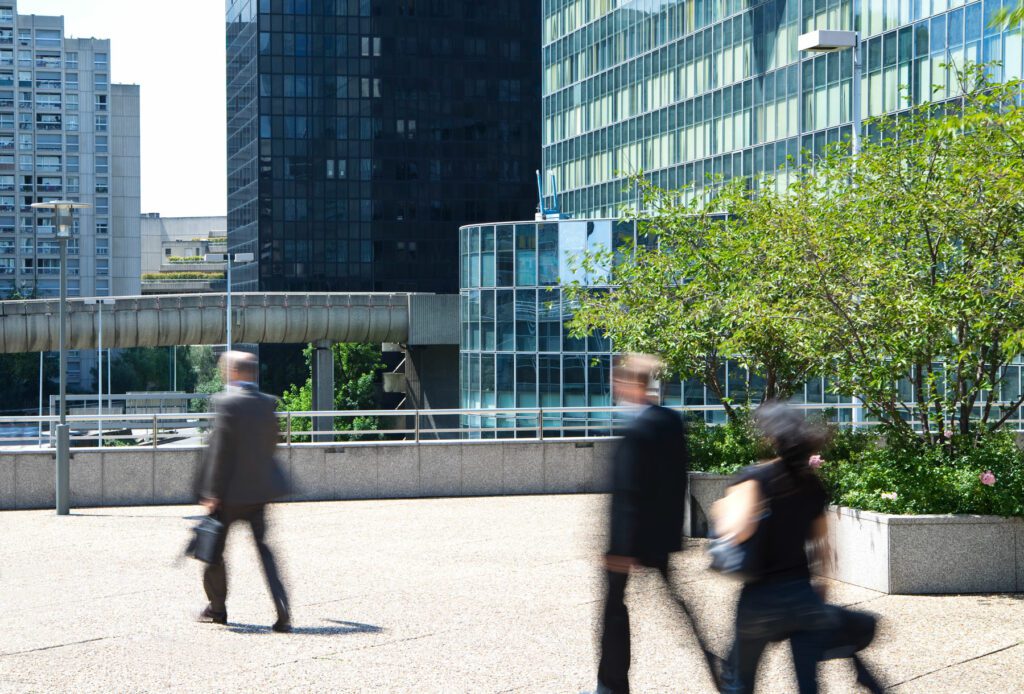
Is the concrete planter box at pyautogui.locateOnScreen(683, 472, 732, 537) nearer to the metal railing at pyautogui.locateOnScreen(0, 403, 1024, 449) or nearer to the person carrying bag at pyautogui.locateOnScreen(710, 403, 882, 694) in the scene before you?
the metal railing at pyautogui.locateOnScreen(0, 403, 1024, 449)

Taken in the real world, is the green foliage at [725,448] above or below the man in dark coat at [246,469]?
below

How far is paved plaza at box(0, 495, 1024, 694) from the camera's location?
24.7 feet

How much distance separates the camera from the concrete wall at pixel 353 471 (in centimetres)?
1781

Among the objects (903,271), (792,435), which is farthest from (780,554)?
(903,271)

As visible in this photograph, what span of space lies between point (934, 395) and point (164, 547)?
7.34 meters

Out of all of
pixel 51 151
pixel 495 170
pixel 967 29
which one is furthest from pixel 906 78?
pixel 51 151

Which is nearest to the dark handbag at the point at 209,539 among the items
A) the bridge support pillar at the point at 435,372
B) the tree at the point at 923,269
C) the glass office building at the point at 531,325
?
the tree at the point at 923,269

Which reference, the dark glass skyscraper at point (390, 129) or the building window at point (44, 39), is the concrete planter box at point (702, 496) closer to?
the dark glass skyscraper at point (390, 129)

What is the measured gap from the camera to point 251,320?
64.8m

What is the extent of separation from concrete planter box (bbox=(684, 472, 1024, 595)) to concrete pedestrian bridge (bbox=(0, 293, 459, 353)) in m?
54.2

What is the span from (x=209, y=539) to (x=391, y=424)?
73.1m

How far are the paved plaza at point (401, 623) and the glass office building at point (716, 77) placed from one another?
35385 millimetres

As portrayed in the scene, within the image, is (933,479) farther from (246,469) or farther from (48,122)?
(48,122)

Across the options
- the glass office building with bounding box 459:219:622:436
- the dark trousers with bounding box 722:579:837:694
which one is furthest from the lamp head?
the glass office building with bounding box 459:219:622:436
